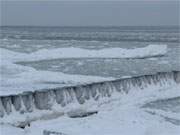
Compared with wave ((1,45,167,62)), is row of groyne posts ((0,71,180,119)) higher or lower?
higher

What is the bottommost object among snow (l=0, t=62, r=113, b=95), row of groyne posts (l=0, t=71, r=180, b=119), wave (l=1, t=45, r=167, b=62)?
wave (l=1, t=45, r=167, b=62)

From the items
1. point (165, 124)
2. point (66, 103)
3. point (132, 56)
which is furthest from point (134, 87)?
point (132, 56)

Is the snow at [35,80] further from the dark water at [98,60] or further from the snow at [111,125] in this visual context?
the snow at [111,125]

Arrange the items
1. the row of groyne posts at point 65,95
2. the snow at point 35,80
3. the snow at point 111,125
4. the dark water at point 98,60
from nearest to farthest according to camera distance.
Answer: the snow at point 111,125 → the row of groyne posts at point 65,95 → the snow at point 35,80 → the dark water at point 98,60

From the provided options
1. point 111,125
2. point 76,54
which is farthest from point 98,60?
point 111,125

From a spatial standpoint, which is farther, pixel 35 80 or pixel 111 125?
pixel 35 80

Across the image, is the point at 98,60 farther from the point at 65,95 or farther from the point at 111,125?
the point at 111,125

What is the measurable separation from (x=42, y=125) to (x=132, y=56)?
2011 centimetres

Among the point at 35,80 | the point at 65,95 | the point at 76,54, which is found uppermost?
the point at 65,95

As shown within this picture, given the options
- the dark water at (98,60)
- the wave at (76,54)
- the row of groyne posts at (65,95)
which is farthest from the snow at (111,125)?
the wave at (76,54)

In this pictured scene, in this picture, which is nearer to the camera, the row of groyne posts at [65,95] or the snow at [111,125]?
the snow at [111,125]

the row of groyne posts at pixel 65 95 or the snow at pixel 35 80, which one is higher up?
the row of groyne posts at pixel 65 95

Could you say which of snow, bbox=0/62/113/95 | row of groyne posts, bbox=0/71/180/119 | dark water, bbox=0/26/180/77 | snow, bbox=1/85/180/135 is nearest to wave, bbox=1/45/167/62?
dark water, bbox=0/26/180/77

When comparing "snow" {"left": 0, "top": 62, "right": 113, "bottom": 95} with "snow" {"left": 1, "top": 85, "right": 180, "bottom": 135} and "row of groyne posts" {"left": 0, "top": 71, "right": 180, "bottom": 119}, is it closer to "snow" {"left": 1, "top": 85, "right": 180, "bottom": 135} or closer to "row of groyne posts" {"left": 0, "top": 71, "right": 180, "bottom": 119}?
"row of groyne posts" {"left": 0, "top": 71, "right": 180, "bottom": 119}
